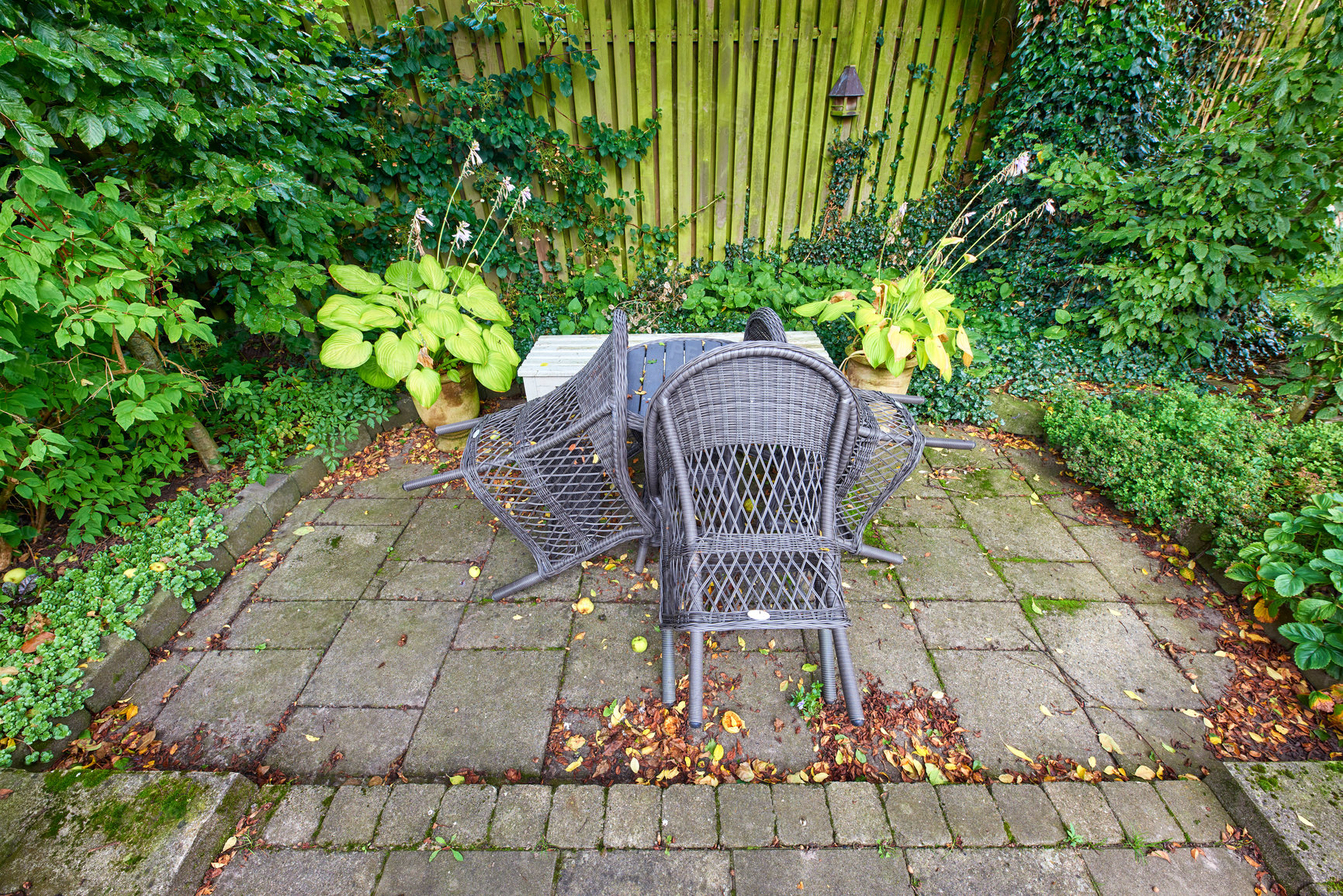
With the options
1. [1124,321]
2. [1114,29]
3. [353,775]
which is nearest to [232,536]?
[353,775]

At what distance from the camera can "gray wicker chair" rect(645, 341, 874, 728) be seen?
153 cm

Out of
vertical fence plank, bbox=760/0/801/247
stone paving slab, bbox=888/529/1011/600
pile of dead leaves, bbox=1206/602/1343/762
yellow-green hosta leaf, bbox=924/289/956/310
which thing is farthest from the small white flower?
pile of dead leaves, bbox=1206/602/1343/762

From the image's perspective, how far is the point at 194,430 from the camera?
2529mm

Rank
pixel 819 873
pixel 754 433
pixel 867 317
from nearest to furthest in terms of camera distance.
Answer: pixel 819 873 < pixel 754 433 < pixel 867 317

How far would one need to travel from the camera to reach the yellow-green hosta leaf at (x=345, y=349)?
245 cm

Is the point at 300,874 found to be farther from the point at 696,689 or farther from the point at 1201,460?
the point at 1201,460

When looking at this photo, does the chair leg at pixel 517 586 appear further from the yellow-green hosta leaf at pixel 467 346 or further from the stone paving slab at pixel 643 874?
the yellow-green hosta leaf at pixel 467 346

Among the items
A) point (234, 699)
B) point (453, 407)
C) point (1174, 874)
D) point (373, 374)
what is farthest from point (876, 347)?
point (234, 699)

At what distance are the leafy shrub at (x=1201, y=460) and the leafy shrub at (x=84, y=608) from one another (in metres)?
4.21

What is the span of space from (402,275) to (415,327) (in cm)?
31

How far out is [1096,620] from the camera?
2070 millimetres

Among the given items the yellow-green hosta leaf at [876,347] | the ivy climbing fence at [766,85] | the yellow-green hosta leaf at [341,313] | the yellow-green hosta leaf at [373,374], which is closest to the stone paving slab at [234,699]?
the yellow-green hosta leaf at [373,374]

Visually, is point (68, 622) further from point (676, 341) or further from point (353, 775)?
point (676, 341)

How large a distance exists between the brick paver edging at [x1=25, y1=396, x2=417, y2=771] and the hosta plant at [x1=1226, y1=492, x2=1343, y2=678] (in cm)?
405
